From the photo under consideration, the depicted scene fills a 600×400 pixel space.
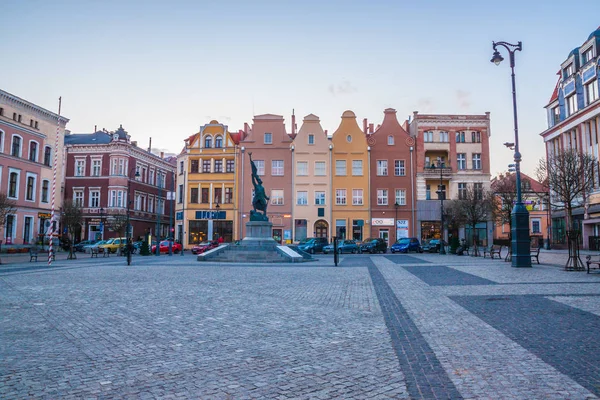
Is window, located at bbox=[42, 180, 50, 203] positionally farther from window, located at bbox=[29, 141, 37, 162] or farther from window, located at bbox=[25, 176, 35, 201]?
Result: window, located at bbox=[29, 141, 37, 162]

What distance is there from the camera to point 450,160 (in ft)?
174

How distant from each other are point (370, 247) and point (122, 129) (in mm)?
42052

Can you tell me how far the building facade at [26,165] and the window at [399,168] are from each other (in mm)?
35468

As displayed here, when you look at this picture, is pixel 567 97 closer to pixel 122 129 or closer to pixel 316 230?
pixel 316 230

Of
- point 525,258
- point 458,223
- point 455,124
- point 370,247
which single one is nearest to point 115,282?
point 525,258

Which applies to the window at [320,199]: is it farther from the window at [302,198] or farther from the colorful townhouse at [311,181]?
the window at [302,198]

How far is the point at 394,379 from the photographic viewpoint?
4668mm

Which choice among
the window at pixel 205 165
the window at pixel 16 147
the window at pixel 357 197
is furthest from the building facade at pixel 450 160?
the window at pixel 16 147

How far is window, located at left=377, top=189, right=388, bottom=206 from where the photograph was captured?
174ft

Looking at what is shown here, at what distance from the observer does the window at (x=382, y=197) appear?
5300 cm

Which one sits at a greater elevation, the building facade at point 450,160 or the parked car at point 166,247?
the building facade at point 450,160

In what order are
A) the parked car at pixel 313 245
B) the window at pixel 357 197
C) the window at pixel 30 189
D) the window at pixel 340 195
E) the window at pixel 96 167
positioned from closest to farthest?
the parked car at pixel 313 245, the window at pixel 30 189, the window at pixel 357 197, the window at pixel 340 195, the window at pixel 96 167

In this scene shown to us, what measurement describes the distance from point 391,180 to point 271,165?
1424cm

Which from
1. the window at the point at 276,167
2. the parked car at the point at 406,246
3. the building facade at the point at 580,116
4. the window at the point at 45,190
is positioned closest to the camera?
the building facade at the point at 580,116
